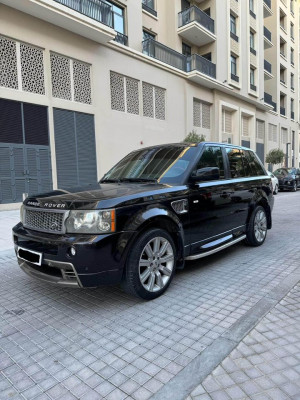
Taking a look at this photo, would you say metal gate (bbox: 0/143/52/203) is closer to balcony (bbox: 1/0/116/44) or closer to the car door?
balcony (bbox: 1/0/116/44)

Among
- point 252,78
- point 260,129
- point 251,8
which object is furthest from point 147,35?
point 260,129

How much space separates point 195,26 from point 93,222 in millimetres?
19984

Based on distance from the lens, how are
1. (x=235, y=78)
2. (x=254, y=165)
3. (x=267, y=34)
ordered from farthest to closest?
(x=267, y=34), (x=235, y=78), (x=254, y=165)

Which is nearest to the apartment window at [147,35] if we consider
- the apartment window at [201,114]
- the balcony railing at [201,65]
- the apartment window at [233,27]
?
the balcony railing at [201,65]

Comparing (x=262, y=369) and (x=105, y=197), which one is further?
(x=105, y=197)

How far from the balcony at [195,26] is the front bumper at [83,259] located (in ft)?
65.1

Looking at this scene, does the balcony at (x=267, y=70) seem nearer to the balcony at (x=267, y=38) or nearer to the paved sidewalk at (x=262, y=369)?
the balcony at (x=267, y=38)

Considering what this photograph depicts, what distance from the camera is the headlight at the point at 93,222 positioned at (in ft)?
9.40

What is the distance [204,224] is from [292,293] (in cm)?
135

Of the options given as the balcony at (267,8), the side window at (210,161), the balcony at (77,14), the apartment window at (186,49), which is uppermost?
the balcony at (267,8)

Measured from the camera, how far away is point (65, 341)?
102 inches

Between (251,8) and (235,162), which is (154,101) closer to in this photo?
(235,162)

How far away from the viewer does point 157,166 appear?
13.4ft

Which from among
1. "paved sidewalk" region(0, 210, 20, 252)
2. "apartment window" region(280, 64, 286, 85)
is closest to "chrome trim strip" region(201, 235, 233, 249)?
"paved sidewalk" region(0, 210, 20, 252)
